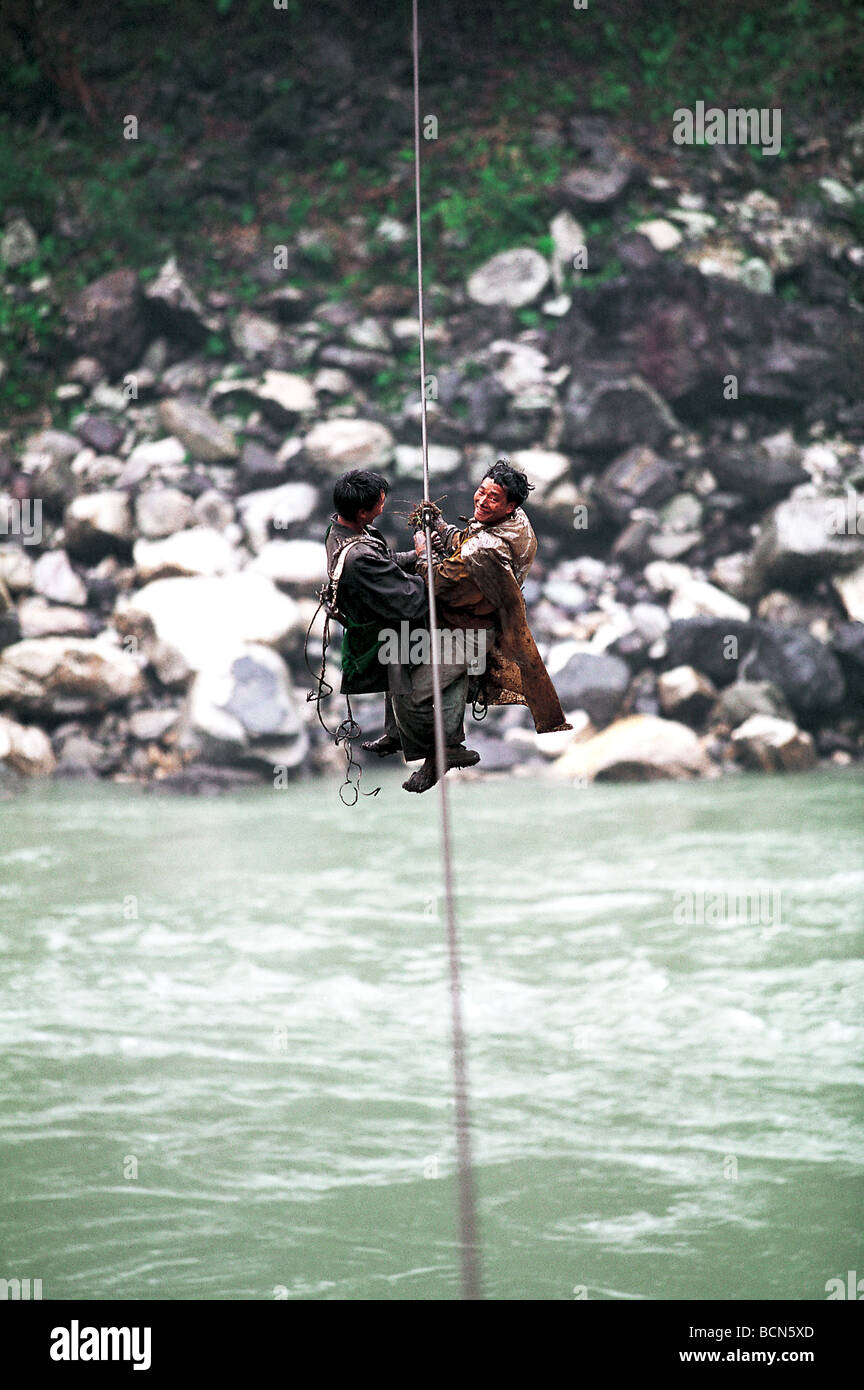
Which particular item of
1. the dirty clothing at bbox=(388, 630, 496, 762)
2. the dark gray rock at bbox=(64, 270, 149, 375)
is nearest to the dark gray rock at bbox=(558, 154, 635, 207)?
the dark gray rock at bbox=(64, 270, 149, 375)

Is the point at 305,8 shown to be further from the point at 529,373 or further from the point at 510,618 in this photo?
the point at 510,618

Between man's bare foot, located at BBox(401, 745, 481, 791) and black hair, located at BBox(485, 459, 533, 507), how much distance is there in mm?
492

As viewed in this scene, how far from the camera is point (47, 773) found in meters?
19.4

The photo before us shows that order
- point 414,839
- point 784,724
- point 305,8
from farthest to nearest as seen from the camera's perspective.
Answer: point 305,8
point 414,839
point 784,724

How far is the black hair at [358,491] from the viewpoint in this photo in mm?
3125

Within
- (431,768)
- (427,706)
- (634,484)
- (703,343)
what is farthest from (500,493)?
(703,343)

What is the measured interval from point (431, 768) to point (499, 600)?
34cm

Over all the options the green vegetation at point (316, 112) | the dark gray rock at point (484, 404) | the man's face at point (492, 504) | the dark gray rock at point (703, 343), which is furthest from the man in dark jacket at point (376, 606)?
the green vegetation at point (316, 112)

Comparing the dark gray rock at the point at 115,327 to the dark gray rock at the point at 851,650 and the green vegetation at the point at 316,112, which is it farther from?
the dark gray rock at the point at 851,650

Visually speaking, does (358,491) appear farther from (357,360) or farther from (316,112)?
(316,112)

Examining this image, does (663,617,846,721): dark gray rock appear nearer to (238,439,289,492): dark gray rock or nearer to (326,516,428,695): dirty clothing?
(238,439,289,492): dark gray rock

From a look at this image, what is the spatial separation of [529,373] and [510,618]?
61.1 ft

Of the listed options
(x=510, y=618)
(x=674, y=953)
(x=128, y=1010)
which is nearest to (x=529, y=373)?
(x=674, y=953)

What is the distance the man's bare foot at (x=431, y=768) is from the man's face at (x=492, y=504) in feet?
1.46
